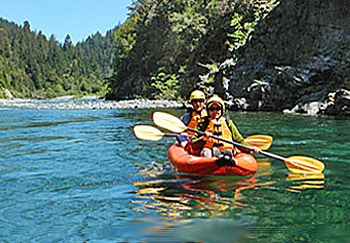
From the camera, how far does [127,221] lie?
3.72 m

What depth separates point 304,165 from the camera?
557cm

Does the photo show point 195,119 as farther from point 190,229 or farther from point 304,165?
point 190,229

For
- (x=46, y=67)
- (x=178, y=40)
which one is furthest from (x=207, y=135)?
(x=46, y=67)

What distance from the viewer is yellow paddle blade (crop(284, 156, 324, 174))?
18.2ft

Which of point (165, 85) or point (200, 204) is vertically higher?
point (165, 85)

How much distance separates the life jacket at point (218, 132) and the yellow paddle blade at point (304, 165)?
843 millimetres

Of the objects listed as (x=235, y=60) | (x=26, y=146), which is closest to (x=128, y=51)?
(x=235, y=60)

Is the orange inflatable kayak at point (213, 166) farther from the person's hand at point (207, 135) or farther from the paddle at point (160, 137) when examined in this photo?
the paddle at point (160, 137)

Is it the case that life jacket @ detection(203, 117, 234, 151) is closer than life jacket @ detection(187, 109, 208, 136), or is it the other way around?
life jacket @ detection(203, 117, 234, 151)

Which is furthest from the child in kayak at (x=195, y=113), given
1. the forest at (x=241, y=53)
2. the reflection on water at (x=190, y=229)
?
the forest at (x=241, y=53)

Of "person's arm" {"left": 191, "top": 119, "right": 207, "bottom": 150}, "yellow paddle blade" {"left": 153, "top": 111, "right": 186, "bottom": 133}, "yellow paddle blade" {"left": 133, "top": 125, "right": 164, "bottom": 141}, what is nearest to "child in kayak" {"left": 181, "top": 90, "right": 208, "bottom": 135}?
"yellow paddle blade" {"left": 153, "top": 111, "right": 186, "bottom": 133}

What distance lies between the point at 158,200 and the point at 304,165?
2252 mm

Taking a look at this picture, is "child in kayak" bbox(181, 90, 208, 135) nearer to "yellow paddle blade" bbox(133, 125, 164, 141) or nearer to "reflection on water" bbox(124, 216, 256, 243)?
"yellow paddle blade" bbox(133, 125, 164, 141)

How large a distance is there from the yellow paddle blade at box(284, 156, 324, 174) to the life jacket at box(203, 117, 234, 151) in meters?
0.84
